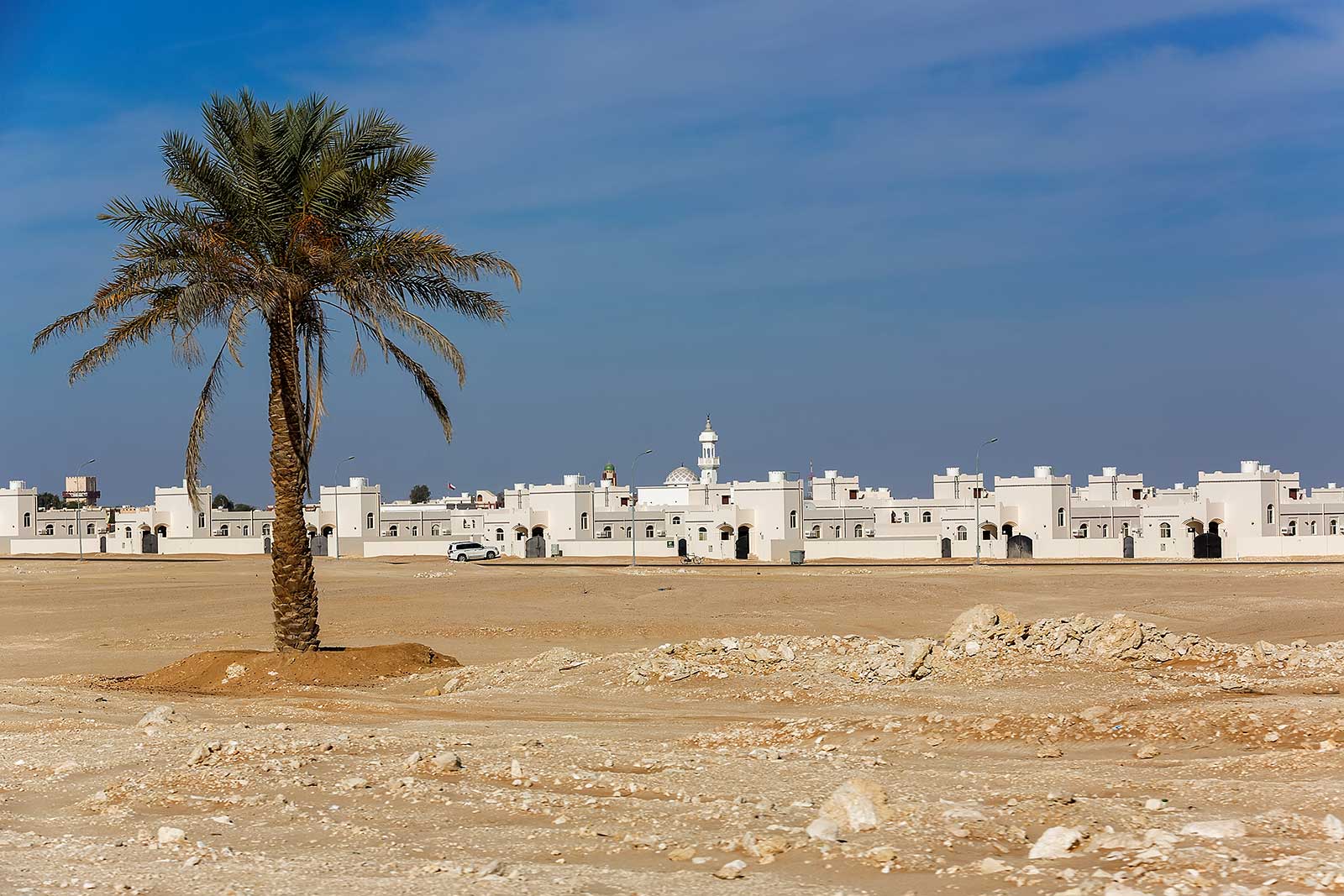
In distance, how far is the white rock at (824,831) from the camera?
24.9ft

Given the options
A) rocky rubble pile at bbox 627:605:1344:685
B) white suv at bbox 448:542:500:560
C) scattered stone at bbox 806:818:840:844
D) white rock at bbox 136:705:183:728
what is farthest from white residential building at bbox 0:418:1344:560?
scattered stone at bbox 806:818:840:844

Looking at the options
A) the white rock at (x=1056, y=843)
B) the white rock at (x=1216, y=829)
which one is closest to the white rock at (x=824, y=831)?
the white rock at (x=1056, y=843)

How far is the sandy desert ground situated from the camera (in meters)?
7.07

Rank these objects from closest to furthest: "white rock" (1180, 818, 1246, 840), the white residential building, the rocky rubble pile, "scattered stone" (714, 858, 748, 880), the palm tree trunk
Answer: "scattered stone" (714, 858, 748, 880) → "white rock" (1180, 818, 1246, 840) → the rocky rubble pile → the palm tree trunk → the white residential building

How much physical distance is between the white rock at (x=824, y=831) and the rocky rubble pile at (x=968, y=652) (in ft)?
28.5

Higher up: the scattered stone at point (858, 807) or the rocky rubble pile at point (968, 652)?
the scattered stone at point (858, 807)

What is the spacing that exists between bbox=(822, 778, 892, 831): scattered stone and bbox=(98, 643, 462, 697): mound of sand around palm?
1129cm

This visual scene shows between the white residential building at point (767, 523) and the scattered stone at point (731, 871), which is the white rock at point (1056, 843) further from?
the white residential building at point (767, 523)

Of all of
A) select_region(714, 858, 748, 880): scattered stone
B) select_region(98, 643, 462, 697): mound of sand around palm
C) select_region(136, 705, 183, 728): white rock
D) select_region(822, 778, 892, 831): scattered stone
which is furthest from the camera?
select_region(98, 643, 462, 697): mound of sand around palm

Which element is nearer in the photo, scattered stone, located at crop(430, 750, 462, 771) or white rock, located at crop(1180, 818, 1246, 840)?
white rock, located at crop(1180, 818, 1246, 840)

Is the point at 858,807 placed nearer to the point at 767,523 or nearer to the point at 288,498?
the point at 288,498

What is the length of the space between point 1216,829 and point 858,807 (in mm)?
2121

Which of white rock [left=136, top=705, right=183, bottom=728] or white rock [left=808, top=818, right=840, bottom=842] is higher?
white rock [left=808, top=818, right=840, bottom=842]

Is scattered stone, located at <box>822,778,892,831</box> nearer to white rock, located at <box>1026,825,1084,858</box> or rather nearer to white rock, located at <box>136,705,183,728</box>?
white rock, located at <box>1026,825,1084,858</box>
